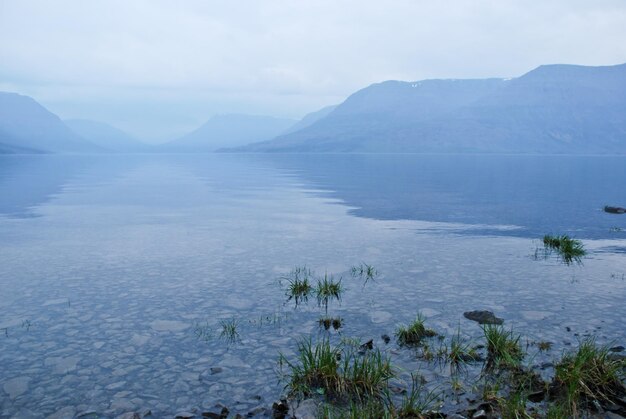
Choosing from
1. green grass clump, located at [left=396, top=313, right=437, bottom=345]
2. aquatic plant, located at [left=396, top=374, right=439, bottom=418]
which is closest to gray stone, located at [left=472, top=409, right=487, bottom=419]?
aquatic plant, located at [left=396, top=374, right=439, bottom=418]

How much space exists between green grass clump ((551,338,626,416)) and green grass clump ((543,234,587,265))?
48.0 ft

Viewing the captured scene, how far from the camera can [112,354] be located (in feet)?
43.7

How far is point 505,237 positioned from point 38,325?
27.1 meters

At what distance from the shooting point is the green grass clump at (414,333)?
14266 millimetres

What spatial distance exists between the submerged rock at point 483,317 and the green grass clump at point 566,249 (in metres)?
10.7

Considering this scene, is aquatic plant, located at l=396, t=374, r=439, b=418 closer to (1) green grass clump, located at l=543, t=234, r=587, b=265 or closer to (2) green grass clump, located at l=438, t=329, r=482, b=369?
(2) green grass clump, located at l=438, t=329, r=482, b=369

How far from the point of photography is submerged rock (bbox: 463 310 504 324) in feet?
52.0

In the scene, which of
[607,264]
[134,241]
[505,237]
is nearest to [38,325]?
[134,241]

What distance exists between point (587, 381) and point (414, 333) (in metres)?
4.69

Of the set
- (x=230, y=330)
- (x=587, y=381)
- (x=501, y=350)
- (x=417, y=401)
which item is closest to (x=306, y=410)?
(x=417, y=401)

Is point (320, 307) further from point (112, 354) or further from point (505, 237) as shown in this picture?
point (505, 237)

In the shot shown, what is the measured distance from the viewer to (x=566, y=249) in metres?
26.4

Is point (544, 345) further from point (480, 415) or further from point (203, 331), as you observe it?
point (203, 331)

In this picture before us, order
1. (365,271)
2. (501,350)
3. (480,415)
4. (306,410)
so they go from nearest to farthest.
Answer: (480,415) < (306,410) < (501,350) < (365,271)
